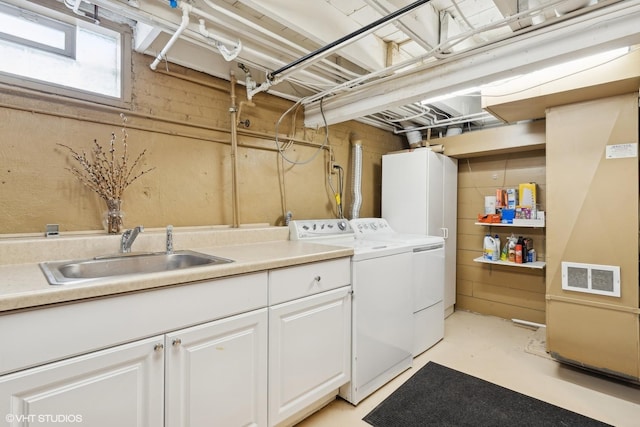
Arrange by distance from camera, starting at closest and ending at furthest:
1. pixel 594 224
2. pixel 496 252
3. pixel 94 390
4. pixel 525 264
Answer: pixel 94 390 → pixel 594 224 → pixel 525 264 → pixel 496 252

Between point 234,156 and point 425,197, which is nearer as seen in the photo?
point 234,156

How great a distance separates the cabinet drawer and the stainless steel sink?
27 cm

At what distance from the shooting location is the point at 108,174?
1.71m

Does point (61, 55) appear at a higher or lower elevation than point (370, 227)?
higher

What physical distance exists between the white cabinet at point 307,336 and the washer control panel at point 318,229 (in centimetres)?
63

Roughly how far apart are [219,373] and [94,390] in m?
0.45

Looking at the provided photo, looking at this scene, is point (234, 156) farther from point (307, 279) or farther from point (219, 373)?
point (219, 373)

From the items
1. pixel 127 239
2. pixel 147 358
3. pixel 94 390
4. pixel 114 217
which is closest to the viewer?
pixel 94 390

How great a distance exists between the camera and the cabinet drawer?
4.94 feet

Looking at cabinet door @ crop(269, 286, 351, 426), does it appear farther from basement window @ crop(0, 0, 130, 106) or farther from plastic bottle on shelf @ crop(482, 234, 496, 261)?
plastic bottle on shelf @ crop(482, 234, 496, 261)

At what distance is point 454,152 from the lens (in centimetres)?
329

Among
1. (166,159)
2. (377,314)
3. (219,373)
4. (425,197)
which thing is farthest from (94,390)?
(425,197)

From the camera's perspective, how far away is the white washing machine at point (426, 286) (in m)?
2.42

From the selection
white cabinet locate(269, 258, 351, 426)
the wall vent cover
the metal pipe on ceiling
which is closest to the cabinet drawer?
white cabinet locate(269, 258, 351, 426)
